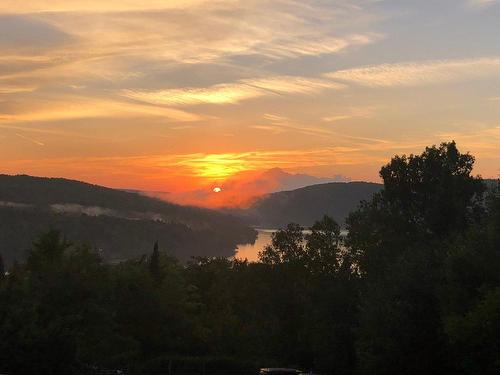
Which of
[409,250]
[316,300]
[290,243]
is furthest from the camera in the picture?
[290,243]

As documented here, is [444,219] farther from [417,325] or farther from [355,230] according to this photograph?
[417,325]

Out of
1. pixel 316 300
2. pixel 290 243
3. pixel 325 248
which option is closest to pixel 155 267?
pixel 290 243

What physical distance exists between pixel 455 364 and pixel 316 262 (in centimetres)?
2867

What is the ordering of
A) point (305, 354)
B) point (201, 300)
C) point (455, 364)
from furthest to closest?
point (201, 300)
point (305, 354)
point (455, 364)

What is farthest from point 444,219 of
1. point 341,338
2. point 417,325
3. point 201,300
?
point 201,300

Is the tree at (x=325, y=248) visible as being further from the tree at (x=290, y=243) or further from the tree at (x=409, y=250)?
the tree at (x=409, y=250)

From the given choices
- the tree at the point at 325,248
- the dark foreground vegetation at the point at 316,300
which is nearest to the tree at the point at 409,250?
the dark foreground vegetation at the point at 316,300

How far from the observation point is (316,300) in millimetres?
62781

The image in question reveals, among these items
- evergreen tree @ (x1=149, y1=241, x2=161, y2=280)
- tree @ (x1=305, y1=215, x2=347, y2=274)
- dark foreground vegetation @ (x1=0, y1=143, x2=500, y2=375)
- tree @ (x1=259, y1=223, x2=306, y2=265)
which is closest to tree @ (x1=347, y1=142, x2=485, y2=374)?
dark foreground vegetation @ (x1=0, y1=143, x2=500, y2=375)

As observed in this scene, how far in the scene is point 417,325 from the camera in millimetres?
40594

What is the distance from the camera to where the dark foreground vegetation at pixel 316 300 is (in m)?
39.2

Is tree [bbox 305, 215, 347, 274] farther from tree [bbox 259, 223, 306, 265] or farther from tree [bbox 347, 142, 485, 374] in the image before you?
tree [bbox 347, 142, 485, 374]

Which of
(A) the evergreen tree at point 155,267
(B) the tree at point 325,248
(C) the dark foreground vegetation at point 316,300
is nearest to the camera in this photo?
(C) the dark foreground vegetation at point 316,300

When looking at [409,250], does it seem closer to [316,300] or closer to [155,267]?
[316,300]
